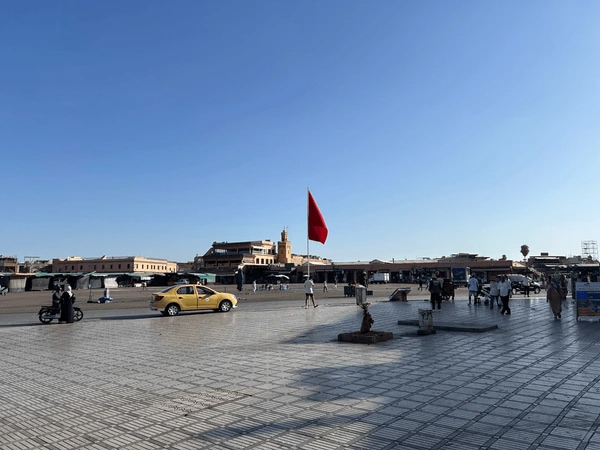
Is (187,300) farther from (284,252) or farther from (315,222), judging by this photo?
(284,252)

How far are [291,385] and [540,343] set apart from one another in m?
7.05

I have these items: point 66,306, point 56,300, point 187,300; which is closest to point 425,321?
point 187,300

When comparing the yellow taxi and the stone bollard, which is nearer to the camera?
the stone bollard

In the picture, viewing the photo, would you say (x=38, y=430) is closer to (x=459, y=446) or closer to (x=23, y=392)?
(x=23, y=392)

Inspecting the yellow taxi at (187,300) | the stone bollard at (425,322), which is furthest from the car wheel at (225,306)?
the stone bollard at (425,322)

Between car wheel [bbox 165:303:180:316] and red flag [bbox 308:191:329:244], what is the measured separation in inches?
313

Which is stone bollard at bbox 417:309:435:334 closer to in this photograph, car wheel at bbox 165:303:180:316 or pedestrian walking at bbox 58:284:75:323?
car wheel at bbox 165:303:180:316

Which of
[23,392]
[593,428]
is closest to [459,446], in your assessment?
[593,428]

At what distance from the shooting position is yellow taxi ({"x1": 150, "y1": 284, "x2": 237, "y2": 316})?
65.8ft

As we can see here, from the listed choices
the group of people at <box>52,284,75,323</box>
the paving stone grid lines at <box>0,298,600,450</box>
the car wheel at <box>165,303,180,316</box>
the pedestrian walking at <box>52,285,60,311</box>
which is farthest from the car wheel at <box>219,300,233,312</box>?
the paving stone grid lines at <box>0,298,600,450</box>

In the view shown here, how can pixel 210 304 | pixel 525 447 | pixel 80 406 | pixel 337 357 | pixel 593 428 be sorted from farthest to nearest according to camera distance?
pixel 210 304, pixel 337 357, pixel 80 406, pixel 593 428, pixel 525 447

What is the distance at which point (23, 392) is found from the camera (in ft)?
22.6

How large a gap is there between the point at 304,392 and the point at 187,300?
15175 millimetres

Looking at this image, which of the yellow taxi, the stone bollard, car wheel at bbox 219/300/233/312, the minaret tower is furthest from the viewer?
the minaret tower
